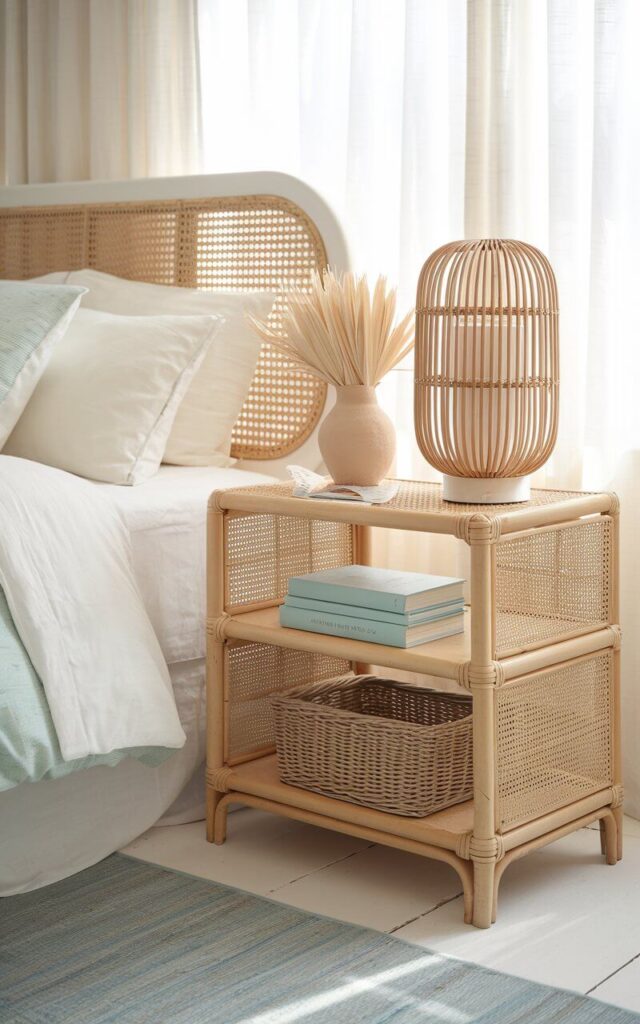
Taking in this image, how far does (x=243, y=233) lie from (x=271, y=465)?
1.62 feet

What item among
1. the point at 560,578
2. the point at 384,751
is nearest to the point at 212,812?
the point at 384,751

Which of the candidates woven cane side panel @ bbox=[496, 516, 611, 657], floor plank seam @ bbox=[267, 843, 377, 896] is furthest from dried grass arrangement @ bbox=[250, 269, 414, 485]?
floor plank seam @ bbox=[267, 843, 377, 896]

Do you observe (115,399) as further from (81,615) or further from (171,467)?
(81,615)

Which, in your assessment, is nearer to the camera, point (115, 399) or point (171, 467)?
point (115, 399)

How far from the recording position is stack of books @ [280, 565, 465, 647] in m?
1.82

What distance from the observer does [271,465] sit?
254 cm

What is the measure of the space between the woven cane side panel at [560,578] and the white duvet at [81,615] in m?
0.57

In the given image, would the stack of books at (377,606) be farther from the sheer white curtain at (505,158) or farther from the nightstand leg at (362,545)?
the sheer white curtain at (505,158)

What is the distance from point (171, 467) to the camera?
2477 mm

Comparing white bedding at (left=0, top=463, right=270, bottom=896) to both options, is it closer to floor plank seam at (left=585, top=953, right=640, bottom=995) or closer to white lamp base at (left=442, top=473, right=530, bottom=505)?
white lamp base at (left=442, top=473, right=530, bottom=505)

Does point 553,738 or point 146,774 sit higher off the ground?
point 553,738

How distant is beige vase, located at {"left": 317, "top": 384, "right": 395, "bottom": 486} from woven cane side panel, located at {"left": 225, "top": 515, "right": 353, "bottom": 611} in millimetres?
196

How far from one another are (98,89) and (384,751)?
1846 mm

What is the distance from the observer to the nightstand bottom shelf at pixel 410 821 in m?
1.76
